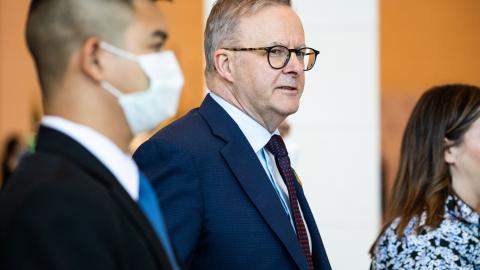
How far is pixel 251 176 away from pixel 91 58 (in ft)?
2.97

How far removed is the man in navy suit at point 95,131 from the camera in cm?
124

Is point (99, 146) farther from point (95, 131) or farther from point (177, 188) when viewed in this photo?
point (177, 188)

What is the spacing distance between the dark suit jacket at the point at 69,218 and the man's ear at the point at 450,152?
1.53 metres

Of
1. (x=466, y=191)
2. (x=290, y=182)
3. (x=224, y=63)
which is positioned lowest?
(x=466, y=191)

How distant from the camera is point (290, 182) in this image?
2383 mm

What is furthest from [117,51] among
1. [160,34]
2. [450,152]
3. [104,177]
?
[450,152]

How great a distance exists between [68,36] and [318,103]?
4158 millimetres

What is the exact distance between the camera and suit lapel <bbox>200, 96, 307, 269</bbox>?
7.15ft

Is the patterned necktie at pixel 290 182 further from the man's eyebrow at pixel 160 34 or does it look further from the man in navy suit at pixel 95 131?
the man's eyebrow at pixel 160 34

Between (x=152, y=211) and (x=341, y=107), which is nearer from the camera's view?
(x=152, y=211)

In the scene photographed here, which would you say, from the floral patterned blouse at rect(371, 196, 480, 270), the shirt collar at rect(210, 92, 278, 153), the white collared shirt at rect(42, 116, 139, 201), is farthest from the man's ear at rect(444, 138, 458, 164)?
the white collared shirt at rect(42, 116, 139, 201)

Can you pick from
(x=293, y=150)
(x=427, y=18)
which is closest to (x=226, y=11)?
(x=293, y=150)

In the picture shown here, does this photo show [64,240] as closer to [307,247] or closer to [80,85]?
[80,85]

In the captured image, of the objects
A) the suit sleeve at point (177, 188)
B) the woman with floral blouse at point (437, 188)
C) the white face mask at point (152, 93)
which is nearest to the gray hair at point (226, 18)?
the suit sleeve at point (177, 188)
